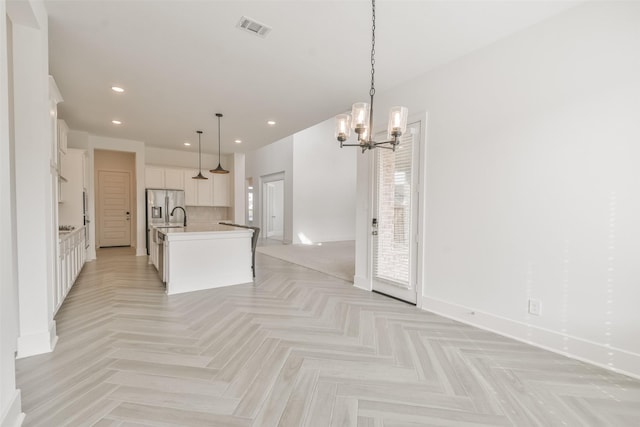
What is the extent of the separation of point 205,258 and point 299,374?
8.75ft

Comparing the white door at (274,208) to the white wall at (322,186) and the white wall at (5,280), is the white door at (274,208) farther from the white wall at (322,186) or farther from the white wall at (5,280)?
the white wall at (5,280)

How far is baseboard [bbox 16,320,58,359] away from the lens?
220 cm

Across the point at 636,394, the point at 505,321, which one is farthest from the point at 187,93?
the point at 636,394

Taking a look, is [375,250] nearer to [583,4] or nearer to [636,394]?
[636,394]

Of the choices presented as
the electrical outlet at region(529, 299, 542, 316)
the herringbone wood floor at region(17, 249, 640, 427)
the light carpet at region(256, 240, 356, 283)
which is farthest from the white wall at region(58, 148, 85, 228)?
the electrical outlet at region(529, 299, 542, 316)

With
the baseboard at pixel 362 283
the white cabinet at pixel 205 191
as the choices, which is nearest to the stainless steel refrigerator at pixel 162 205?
the white cabinet at pixel 205 191

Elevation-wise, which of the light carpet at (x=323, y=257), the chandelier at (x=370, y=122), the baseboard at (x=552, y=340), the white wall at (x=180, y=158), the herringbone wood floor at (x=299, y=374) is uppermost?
the white wall at (x=180, y=158)

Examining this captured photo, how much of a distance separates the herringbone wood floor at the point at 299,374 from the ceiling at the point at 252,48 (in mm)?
2827

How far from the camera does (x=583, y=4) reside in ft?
7.27

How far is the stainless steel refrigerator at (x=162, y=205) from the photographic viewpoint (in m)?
6.93

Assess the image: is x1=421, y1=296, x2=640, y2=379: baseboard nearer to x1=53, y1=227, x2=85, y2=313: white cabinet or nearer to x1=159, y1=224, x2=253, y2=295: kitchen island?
x1=159, y1=224, x2=253, y2=295: kitchen island

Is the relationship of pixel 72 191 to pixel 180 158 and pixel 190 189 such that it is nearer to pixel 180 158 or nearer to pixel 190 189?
pixel 190 189

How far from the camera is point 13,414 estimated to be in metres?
1.47

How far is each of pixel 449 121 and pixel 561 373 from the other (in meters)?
2.48
